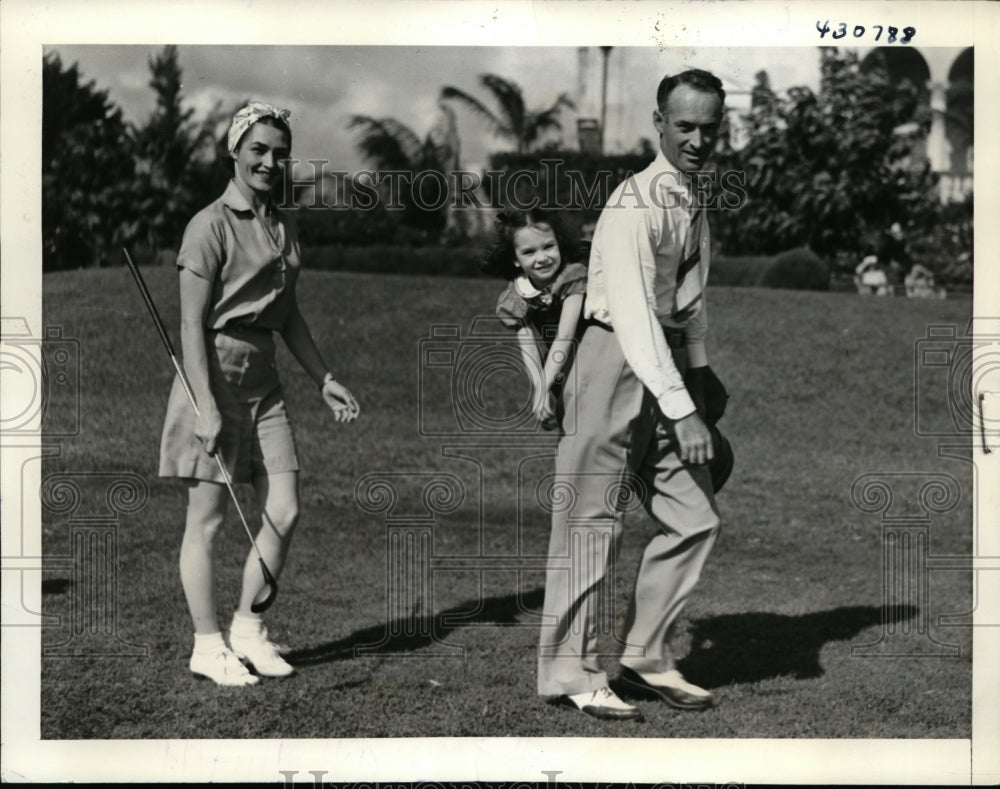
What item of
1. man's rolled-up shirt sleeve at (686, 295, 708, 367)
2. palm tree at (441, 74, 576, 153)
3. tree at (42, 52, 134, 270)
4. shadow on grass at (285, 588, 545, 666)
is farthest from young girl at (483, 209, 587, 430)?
tree at (42, 52, 134, 270)

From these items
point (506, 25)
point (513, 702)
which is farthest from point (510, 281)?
point (513, 702)

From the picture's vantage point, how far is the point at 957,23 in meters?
5.89

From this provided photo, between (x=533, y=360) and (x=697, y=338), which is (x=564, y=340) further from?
(x=697, y=338)

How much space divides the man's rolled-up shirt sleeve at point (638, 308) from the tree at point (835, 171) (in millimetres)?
2176

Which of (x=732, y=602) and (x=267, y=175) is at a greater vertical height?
(x=267, y=175)

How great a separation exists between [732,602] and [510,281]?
1.98 metres

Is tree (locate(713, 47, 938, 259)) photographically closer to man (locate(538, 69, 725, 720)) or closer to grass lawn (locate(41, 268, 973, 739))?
grass lawn (locate(41, 268, 973, 739))

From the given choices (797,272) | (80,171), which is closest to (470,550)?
(80,171)

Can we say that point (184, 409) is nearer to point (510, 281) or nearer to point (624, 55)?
point (510, 281)

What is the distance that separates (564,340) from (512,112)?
145cm

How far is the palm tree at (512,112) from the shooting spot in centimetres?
643

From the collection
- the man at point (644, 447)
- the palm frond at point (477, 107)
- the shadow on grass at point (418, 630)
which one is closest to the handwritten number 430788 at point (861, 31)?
the man at point (644, 447)

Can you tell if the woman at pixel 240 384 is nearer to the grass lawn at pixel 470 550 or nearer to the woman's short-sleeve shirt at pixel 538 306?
the grass lawn at pixel 470 550

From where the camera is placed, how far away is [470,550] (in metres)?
7.28
